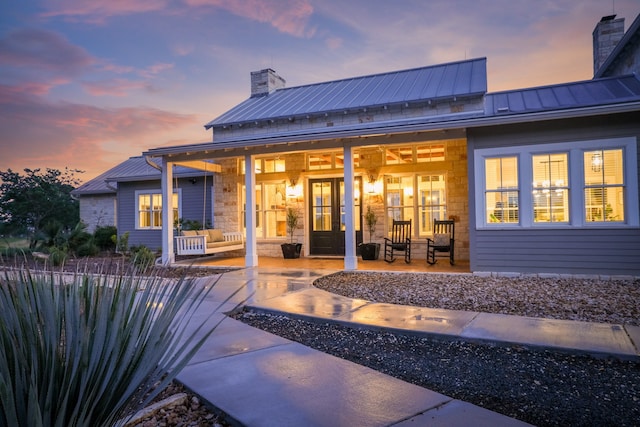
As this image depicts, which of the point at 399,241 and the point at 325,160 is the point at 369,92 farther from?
the point at 399,241

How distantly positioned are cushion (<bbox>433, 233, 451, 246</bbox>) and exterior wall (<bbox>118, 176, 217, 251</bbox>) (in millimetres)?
6863

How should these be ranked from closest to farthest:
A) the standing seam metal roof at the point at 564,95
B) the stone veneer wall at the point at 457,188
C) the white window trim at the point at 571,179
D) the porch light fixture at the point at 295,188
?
the white window trim at the point at 571,179 < the standing seam metal roof at the point at 564,95 < the stone veneer wall at the point at 457,188 < the porch light fixture at the point at 295,188

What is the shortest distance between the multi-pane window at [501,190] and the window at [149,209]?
998cm

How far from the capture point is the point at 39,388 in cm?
136

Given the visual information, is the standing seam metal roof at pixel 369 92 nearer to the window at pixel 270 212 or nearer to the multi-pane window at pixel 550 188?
the window at pixel 270 212

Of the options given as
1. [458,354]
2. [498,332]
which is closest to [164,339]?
[458,354]

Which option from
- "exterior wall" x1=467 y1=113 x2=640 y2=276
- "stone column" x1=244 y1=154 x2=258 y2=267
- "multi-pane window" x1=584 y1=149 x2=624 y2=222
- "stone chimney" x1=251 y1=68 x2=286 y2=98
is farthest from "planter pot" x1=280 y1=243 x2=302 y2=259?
"multi-pane window" x1=584 y1=149 x2=624 y2=222

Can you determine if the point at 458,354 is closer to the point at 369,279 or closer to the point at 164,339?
the point at 164,339

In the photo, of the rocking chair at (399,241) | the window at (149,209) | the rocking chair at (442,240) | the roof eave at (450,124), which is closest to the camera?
the roof eave at (450,124)

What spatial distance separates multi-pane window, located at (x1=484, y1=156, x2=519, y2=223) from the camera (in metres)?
7.41

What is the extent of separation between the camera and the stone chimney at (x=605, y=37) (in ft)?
34.4

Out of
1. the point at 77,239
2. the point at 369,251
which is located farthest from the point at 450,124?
the point at 77,239

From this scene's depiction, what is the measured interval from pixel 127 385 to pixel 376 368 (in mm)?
2076

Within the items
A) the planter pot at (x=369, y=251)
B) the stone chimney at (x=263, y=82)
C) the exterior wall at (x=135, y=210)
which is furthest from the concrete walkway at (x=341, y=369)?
the stone chimney at (x=263, y=82)
